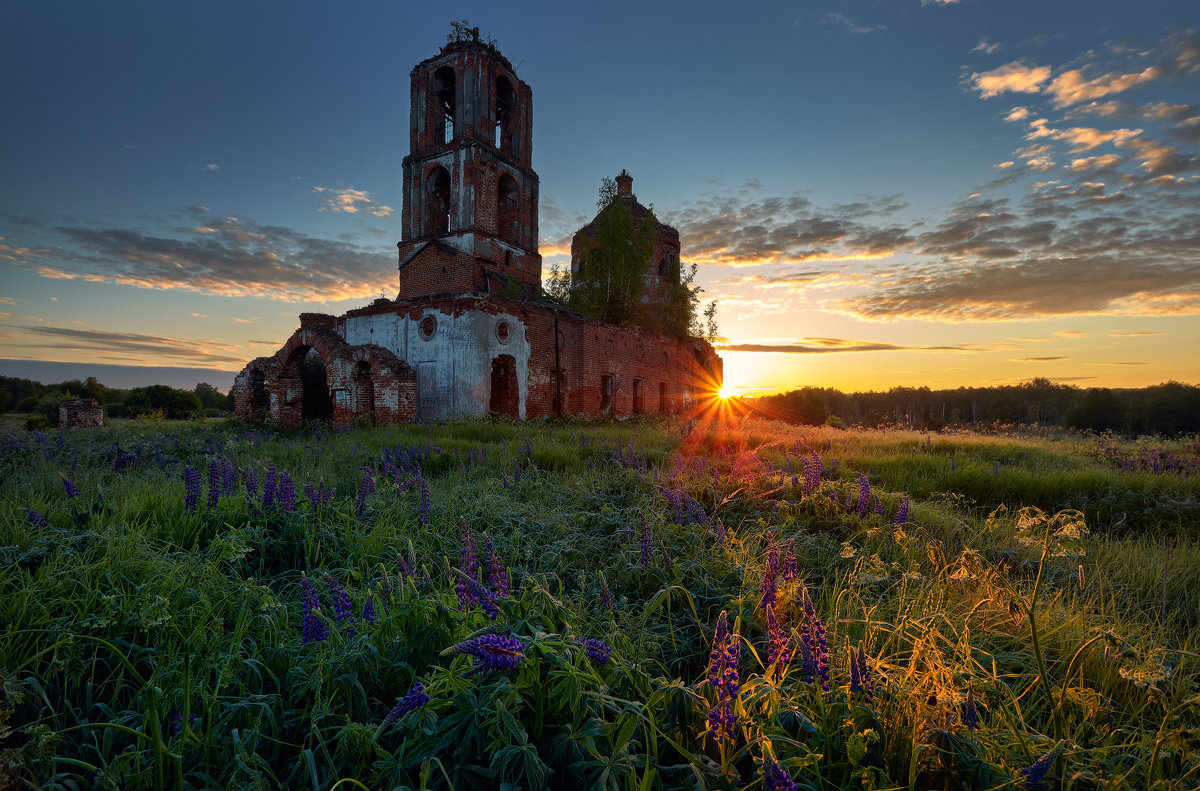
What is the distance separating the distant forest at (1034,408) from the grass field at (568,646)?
747 inches

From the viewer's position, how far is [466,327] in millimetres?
17000

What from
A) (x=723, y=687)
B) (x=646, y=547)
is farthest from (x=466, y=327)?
(x=723, y=687)

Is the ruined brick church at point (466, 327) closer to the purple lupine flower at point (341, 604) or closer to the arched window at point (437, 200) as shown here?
the arched window at point (437, 200)

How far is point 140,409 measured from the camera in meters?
28.3

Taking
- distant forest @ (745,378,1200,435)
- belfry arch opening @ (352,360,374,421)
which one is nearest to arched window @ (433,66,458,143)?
belfry arch opening @ (352,360,374,421)

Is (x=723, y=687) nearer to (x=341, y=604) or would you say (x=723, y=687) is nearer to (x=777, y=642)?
(x=777, y=642)

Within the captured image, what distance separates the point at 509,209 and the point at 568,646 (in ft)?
82.7

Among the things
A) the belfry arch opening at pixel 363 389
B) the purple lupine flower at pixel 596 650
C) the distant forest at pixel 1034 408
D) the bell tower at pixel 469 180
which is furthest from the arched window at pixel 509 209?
the purple lupine flower at pixel 596 650

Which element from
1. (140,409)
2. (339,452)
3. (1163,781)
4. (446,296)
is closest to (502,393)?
(446,296)

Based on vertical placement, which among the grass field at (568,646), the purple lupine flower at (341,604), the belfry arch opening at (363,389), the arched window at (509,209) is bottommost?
the grass field at (568,646)

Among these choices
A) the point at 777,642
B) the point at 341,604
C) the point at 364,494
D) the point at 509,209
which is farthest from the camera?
the point at 509,209

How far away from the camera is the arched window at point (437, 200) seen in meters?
23.4

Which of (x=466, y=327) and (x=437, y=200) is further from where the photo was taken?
(x=437, y=200)

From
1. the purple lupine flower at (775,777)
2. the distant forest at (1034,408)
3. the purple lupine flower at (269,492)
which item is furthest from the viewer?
the distant forest at (1034,408)
